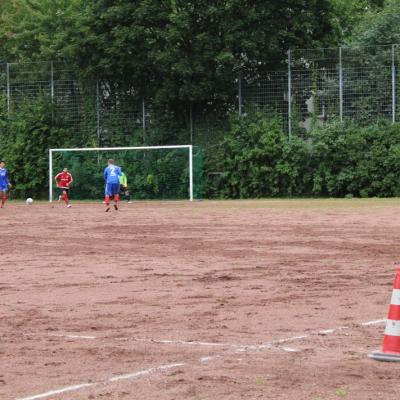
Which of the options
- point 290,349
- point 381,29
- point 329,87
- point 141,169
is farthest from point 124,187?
point 290,349

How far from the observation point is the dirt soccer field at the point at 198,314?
Answer: 879 cm

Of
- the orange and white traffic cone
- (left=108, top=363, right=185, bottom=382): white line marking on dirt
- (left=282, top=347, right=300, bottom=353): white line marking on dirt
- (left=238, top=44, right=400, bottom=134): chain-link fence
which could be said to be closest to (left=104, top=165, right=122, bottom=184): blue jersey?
(left=238, top=44, right=400, bottom=134): chain-link fence

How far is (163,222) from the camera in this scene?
32.4 meters

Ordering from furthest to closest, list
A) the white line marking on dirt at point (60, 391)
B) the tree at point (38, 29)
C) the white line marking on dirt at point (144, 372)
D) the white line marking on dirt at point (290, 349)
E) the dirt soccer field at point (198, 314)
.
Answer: the tree at point (38, 29), the white line marking on dirt at point (290, 349), the white line marking on dirt at point (144, 372), the dirt soccer field at point (198, 314), the white line marking on dirt at point (60, 391)

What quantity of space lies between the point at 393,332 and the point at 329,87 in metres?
44.2

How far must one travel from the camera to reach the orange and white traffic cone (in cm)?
934

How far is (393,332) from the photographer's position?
30.7ft

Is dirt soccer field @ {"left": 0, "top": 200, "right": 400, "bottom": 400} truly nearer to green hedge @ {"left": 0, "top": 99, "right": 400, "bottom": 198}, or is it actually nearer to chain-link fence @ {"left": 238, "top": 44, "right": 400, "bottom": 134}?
green hedge @ {"left": 0, "top": 99, "right": 400, "bottom": 198}

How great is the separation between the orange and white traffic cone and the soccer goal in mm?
42458

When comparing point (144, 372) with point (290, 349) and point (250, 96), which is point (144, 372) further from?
point (250, 96)

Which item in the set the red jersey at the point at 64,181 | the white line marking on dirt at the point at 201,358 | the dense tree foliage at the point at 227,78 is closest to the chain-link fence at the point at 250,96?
the dense tree foliage at the point at 227,78

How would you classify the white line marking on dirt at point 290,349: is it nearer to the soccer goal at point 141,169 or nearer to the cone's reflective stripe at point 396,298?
the cone's reflective stripe at point 396,298

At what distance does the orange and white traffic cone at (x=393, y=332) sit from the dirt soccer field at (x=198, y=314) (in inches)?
5.5

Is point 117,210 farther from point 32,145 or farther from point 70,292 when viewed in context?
point 70,292
